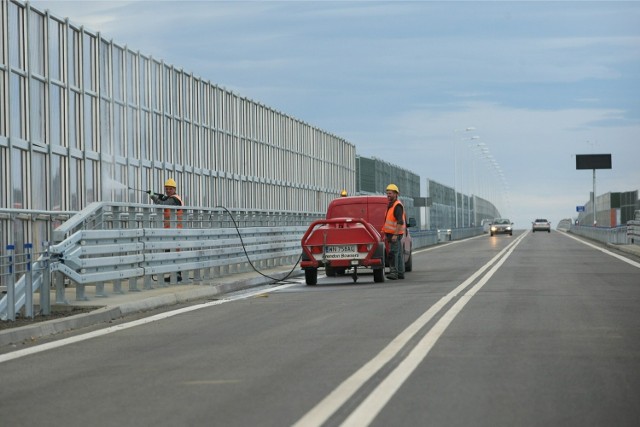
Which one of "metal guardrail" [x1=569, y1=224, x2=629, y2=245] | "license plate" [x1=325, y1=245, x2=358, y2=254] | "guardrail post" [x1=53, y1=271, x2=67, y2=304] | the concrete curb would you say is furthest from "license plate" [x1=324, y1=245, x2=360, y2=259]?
"metal guardrail" [x1=569, y1=224, x2=629, y2=245]

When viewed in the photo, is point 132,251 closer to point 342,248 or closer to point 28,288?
point 28,288

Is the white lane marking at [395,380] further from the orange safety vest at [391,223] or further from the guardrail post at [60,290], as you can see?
the orange safety vest at [391,223]

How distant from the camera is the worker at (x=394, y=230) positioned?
2559 centimetres

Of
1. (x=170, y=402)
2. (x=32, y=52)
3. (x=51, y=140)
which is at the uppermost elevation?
(x=32, y=52)

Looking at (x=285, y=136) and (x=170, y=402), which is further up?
(x=285, y=136)

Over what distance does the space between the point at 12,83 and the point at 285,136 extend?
93.9 ft

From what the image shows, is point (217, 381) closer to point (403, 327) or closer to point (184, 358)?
point (184, 358)

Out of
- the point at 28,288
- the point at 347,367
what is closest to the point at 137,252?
the point at 28,288

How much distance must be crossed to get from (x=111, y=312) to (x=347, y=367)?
6.83 m

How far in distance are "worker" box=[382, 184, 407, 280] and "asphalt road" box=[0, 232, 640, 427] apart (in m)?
7.51

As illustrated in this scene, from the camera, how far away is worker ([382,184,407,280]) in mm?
25594

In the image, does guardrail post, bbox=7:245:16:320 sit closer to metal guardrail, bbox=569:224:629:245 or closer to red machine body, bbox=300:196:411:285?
red machine body, bbox=300:196:411:285

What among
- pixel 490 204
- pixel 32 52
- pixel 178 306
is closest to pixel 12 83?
pixel 32 52

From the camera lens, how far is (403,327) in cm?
1362
